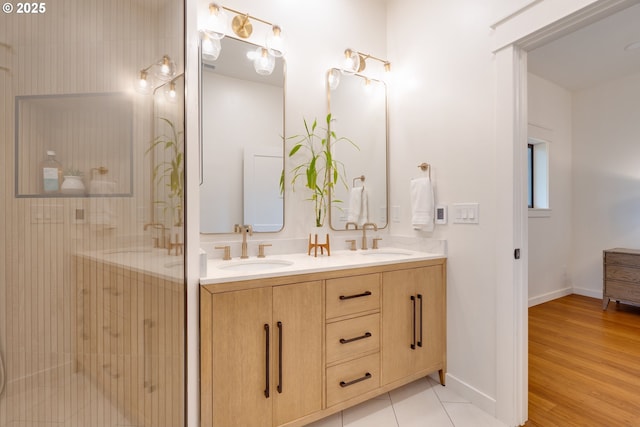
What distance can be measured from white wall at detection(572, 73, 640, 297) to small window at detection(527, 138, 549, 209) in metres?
0.64

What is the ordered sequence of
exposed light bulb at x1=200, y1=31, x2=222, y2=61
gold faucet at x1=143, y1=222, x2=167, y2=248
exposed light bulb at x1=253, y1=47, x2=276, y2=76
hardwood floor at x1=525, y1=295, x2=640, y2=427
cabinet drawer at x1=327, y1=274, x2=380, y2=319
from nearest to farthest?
gold faucet at x1=143, y1=222, x2=167, y2=248 < cabinet drawer at x1=327, y1=274, x2=380, y2=319 < hardwood floor at x1=525, y1=295, x2=640, y2=427 < exposed light bulb at x1=200, y1=31, x2=222, y2=61 < exposed light bulb at x1=253, y1=47, x2=276, y2=76

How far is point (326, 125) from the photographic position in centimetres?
221

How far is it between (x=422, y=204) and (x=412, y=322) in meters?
0.76

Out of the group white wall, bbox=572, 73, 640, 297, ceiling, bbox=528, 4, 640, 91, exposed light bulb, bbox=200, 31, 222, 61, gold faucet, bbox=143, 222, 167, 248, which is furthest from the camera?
white wall, bbox=572, 73, 640, 297

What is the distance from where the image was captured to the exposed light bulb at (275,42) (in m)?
1.94

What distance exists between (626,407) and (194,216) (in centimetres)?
253

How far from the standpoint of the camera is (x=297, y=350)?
1435 millimetres

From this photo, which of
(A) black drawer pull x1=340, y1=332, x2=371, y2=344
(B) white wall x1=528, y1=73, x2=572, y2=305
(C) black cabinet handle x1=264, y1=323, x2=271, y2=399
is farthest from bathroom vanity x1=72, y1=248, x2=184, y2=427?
(B) white wall x1=528, y1=73, x2=572, y2=305

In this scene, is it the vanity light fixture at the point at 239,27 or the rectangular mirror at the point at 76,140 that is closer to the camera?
the rectangular mirror at the point at 76,140

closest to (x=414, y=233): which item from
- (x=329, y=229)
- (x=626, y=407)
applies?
(x=329, y=229)

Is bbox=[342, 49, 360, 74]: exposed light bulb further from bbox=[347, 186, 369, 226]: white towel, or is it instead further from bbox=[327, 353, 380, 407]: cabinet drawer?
bbox=[327, 353, 380, 407]: cabinet drawer

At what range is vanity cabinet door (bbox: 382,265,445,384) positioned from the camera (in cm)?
173

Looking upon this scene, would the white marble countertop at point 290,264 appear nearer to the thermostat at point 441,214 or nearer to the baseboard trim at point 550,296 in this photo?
the thermostat at point 441,214

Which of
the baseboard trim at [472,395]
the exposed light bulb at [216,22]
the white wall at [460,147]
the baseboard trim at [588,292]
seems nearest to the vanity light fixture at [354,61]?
the white wall at [460,147]
